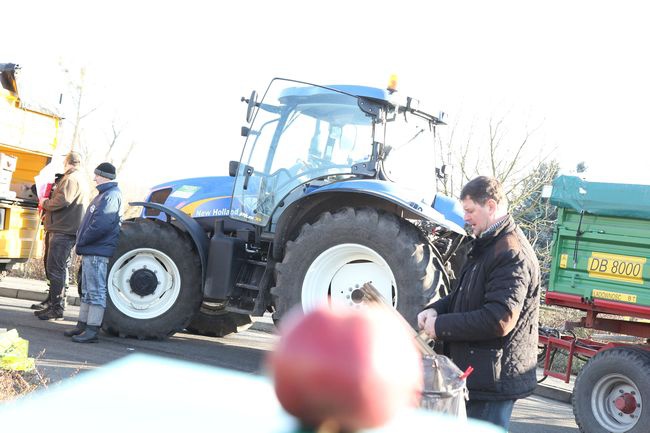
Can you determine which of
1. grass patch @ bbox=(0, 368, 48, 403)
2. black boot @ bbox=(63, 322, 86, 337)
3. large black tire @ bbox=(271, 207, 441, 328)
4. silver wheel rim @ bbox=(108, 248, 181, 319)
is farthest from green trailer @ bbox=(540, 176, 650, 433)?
black boot @ bbox=(63, 322, 86, 337)

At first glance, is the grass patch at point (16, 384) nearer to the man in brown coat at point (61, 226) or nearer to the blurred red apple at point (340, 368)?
the man in brown coat at point (61, 226)

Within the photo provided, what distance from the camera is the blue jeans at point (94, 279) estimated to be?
307 inches

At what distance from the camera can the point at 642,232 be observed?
677cm

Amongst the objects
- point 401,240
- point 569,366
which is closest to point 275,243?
point 401,240

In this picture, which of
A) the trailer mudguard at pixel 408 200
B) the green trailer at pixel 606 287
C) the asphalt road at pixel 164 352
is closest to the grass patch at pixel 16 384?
the asphalt road at pixel 164 352

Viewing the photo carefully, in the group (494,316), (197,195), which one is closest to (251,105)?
(197,195)

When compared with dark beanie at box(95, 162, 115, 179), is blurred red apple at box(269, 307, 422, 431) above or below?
below

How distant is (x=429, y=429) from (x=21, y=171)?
9.85 m

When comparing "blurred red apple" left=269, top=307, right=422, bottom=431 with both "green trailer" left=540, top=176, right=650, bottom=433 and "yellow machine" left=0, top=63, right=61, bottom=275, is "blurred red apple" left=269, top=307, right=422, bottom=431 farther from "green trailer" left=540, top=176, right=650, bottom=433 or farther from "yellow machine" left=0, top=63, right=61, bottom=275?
"yellow machine" left=0, top=63, right=61, bottom=275

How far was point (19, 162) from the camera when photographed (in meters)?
10.2

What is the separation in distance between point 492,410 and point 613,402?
137 inches

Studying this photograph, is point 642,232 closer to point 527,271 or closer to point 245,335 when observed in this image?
point 527,271

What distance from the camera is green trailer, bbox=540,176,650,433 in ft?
21.7

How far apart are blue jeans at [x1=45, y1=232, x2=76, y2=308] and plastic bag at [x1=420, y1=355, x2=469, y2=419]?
6629 mm
